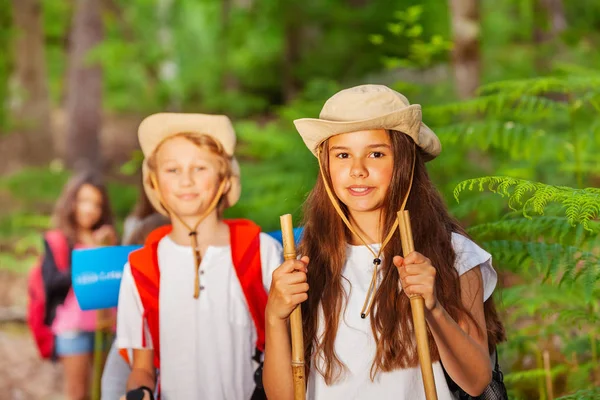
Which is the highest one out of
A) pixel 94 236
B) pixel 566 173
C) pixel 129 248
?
pixel 566 173

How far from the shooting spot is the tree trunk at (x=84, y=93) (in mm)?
14953

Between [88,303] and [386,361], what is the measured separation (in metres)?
1.58

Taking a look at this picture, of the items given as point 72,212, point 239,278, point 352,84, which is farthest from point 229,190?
point 352,84

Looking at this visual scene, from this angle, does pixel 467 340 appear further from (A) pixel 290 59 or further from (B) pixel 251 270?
(A) pixel 290 59

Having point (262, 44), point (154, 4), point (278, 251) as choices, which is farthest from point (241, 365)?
point (154, 4)

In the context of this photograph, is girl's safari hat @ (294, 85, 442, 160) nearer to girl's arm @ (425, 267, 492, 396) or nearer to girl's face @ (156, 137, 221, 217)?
girl's arm @ (425, 267, 492, 396)

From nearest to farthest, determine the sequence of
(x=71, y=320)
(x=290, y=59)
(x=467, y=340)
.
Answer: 1. (x=467, y=340)
2. (x=71, y=320)
3. (x=290, y=59)

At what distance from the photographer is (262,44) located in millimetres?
17500

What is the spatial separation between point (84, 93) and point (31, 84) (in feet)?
10.9

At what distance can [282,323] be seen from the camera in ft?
8.51

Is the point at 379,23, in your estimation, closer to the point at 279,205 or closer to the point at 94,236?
the point at 279,205

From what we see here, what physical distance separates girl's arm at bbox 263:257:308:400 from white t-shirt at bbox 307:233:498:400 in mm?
157

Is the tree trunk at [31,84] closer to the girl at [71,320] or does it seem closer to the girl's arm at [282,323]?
the girl at [71,320]

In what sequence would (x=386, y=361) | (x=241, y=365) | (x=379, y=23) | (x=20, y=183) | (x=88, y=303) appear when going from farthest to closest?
(x=379, y=23)
(x=20, y=183)
(x=88, y=303)
(x=241, y=365)
(x=386, y=361)
